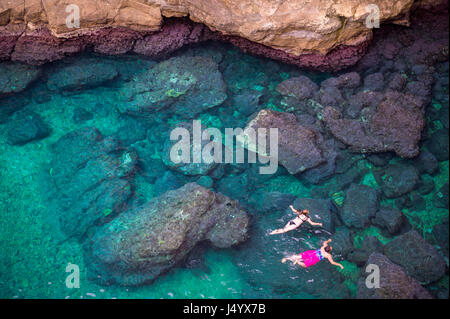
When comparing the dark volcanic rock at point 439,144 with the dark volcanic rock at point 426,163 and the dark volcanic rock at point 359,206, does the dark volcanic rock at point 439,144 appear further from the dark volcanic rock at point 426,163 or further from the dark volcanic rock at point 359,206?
the dark volcanic rock at point 359,206

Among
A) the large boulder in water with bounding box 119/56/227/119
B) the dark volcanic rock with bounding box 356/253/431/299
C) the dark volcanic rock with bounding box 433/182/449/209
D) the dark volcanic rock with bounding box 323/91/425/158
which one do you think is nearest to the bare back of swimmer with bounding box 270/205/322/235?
the dark volcanic rock with bounding box 356/253/431/299

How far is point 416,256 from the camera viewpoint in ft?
17.9

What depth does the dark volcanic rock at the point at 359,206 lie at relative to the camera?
6105 mm

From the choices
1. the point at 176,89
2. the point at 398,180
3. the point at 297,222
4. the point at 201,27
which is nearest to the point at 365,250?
the point at 297,222

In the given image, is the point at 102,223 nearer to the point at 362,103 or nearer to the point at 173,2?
the point at 173,2

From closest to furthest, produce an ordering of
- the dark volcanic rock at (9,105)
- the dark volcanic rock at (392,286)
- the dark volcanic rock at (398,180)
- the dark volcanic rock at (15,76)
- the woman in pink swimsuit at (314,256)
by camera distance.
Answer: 1. the dark volcanic rock at (392,286)
2. the woman in pink swimsuit at (314,256)
3. the dark volcanic rock at (398,180)
4. the dark volcanic rock at (15,76)
5. the dark volcanic rock at (9,105)

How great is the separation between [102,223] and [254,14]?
4.93 m

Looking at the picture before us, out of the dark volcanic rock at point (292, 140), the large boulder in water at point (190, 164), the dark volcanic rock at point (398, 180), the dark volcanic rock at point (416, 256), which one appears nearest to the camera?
the dark volcanic rock at point (416, 256)

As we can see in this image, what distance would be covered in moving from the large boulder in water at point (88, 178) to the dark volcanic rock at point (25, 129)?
1.53 ft

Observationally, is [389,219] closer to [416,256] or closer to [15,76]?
[416,256]

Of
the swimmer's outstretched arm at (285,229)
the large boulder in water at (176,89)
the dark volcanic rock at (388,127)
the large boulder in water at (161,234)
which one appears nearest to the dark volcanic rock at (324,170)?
the dark volcanic rock at (388,127)

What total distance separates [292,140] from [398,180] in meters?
2.12

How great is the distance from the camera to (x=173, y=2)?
6555 mm
